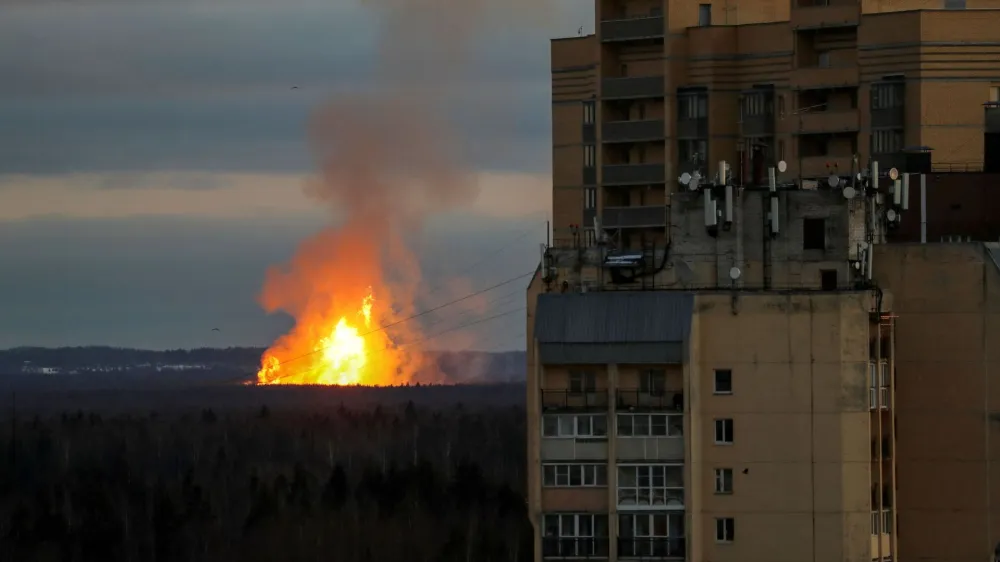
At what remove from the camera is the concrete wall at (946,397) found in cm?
9588

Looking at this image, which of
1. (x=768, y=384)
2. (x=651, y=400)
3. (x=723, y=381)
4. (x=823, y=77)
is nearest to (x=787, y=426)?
(x=768, y=384)

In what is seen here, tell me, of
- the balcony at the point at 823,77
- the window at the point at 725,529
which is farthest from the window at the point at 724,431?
the balcony at the point at 823,77

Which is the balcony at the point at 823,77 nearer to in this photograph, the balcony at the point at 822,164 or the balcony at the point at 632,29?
the balcony at the point at 822,164

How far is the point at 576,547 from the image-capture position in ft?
305

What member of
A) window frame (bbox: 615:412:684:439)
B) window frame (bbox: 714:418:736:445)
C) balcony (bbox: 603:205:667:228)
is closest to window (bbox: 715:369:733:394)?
window frame (bbox: 714:418:736:445)

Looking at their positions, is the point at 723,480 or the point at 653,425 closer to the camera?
the point at 723,480

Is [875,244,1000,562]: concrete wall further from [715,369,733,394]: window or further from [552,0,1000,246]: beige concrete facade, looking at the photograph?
[552,0,1000,246]: beige concrete facade

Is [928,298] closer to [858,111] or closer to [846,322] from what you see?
[846,322]

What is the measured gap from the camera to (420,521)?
194 meters

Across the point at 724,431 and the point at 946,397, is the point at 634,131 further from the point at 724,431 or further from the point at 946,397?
the point at 724,431

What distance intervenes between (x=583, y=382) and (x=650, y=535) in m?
5.85

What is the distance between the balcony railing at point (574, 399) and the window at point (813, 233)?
9399 millimetres

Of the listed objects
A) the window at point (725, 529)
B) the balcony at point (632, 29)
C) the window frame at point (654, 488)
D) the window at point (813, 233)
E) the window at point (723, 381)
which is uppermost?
the balcony at point (632, 29)

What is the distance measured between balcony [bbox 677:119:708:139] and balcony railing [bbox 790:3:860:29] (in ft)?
→ 27.8
